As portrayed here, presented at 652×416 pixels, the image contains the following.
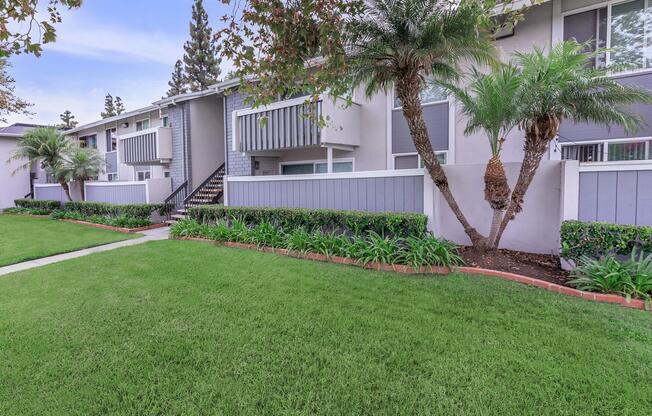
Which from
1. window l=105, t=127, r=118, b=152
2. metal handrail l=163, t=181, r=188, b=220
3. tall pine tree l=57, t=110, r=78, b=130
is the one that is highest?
tall pine tree l=57, t=110, r=78, b=130

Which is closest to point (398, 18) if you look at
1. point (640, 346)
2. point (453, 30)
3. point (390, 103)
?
point (453, 30)

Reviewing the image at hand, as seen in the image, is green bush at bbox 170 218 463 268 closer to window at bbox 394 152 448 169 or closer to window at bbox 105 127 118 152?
window at bbox 394 152 448 169

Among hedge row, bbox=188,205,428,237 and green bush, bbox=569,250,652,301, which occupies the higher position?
hedge row, bbox=188,205,428,237

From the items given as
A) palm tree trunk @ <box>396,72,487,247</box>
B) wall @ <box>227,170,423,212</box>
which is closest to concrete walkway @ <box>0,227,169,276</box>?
wall @ <box>227,170,423,212</box>

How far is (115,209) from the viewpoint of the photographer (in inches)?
583

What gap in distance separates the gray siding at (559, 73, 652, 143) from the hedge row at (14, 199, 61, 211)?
2401cm

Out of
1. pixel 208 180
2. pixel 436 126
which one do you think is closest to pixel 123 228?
pixel 208 180

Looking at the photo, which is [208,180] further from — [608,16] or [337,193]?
[608,16]

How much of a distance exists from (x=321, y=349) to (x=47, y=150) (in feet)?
67.2

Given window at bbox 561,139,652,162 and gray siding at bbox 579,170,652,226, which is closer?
gray siding at bbox 579,170,652,226

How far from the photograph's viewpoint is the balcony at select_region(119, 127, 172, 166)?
15.8 metres

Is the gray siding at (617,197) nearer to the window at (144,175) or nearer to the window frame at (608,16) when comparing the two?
the window frame at (608,16)

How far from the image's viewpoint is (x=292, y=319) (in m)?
4.29

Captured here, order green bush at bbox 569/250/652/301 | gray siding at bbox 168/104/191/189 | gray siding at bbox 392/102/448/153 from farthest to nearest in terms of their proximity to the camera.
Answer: gray siding at bbox 168/104/191/189
gray siding at bbox 392/102/448/153
green bush at bbox 569/250/652/301
